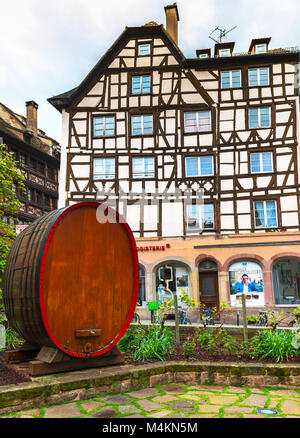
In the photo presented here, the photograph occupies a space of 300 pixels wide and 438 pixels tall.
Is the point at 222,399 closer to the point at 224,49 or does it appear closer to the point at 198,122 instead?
the point at 198,122

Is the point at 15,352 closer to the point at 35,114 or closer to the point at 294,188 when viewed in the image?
the point at 294,188

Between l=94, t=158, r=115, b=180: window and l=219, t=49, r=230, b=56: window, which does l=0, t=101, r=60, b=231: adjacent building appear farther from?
l=219, t=49, r=230, b=56: window

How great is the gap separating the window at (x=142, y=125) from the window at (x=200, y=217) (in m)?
4.27

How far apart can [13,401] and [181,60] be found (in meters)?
18.3

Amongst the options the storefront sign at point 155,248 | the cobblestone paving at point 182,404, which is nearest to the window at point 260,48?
the storefront sign at point 155,248

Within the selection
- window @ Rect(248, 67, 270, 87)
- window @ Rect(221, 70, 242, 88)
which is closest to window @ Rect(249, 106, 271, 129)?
window @ Rect(248, 67, 270, 87)

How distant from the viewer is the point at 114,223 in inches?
216

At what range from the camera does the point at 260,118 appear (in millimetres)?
18812

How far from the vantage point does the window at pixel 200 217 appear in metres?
18.4

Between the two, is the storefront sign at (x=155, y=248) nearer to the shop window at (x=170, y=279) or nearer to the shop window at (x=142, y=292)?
the shop window at (x=170, y=279)

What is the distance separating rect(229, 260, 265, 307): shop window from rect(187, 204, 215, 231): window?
86.9 inches
